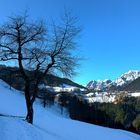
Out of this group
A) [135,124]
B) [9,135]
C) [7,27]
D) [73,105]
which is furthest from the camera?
[73,105]

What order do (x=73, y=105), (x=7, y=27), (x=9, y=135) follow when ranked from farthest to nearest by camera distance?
1. (x=73, y=105)
2. (x=7, y=27)
3. (x=9, y=135)

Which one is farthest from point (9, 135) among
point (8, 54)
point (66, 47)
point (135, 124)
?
point (135, 124)

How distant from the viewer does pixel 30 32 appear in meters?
26.6

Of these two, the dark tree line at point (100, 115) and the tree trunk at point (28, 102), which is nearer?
the tree trunk at point (28, 102)

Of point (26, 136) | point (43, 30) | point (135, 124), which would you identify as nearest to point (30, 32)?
point (43, 30)

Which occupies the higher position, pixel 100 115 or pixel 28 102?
pixel 28 102

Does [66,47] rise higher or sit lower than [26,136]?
higher

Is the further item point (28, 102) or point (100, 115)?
point (100, 115)

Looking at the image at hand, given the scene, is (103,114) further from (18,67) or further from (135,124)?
(18,67)

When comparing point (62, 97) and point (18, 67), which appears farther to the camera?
point (62, 97)

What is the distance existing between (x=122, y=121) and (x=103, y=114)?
8.03 m

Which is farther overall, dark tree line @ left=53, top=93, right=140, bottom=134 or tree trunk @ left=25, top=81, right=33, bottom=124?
dark tree line @ left=53, top=93, right=140, bottom=134

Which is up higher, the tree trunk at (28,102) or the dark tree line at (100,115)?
the tree trunk at (28,102)

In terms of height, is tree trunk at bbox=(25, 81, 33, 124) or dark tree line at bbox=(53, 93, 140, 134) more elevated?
tree trunk at bbox=(25, 81, 33, 124)
